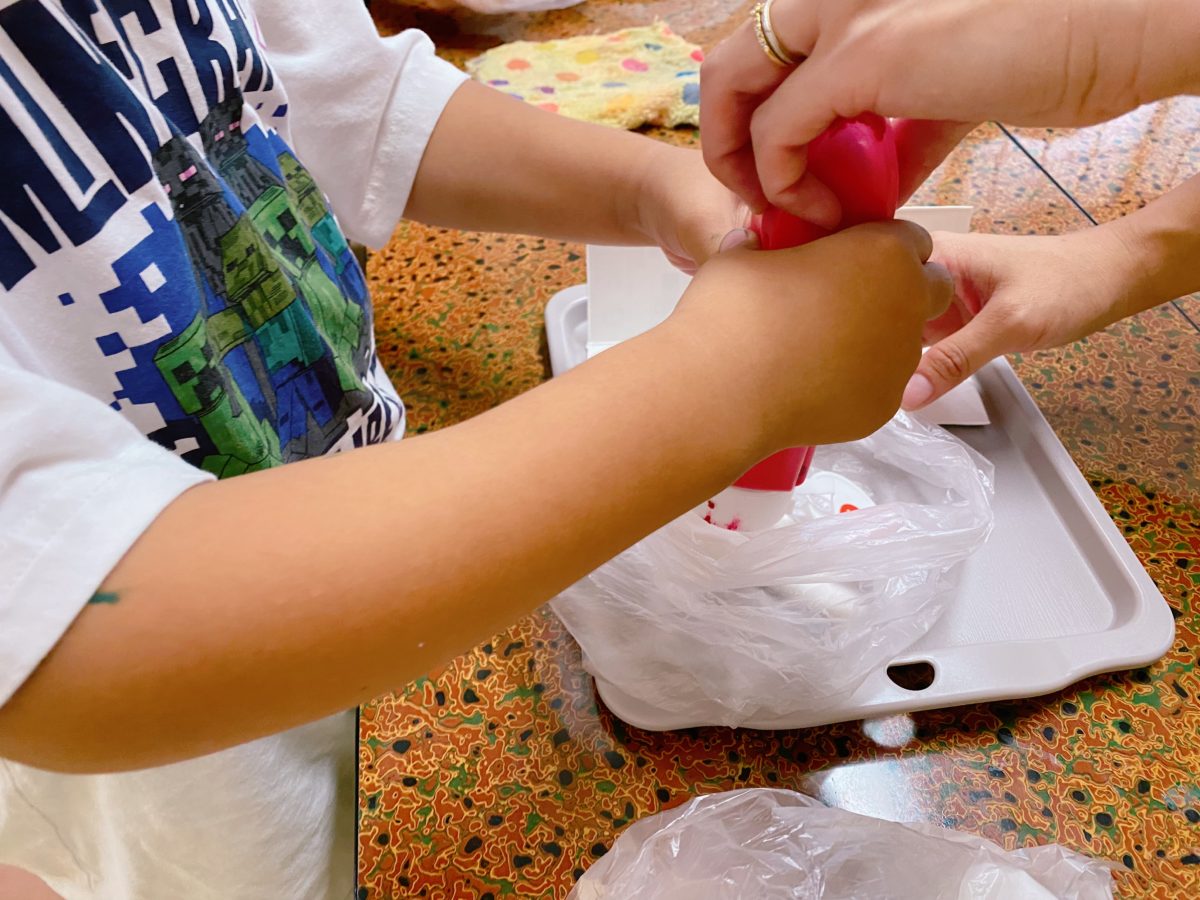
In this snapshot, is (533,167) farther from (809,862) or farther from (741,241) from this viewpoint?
(809,862)

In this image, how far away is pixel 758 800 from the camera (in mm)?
427

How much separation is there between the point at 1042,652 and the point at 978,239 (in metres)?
0.30

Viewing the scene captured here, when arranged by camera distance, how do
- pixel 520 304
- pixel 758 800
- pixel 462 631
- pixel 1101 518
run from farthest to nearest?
pixel 520 304 → pixel 1101 518 → pixel 758 800 → pixel 462 631

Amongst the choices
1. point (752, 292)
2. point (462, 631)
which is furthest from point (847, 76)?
point (462, 631)

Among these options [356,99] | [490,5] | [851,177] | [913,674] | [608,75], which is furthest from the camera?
[490,5]

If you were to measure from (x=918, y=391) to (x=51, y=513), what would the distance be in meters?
0.51

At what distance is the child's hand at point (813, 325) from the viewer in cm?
35

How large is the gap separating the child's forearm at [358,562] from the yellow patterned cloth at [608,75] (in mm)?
673

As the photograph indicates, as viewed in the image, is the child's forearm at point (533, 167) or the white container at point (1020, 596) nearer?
the white container at point (1020, 596)

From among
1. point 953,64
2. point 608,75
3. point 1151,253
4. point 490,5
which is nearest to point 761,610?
point 953,64

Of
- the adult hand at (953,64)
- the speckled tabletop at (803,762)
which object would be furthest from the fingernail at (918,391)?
the adult hand at (953,64)

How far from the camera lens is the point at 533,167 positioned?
0.64 m

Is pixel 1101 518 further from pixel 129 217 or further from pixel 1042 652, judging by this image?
pixel 129 217

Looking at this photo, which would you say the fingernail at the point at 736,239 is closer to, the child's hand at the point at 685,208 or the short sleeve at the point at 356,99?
the child's hand at the point at 685,208
